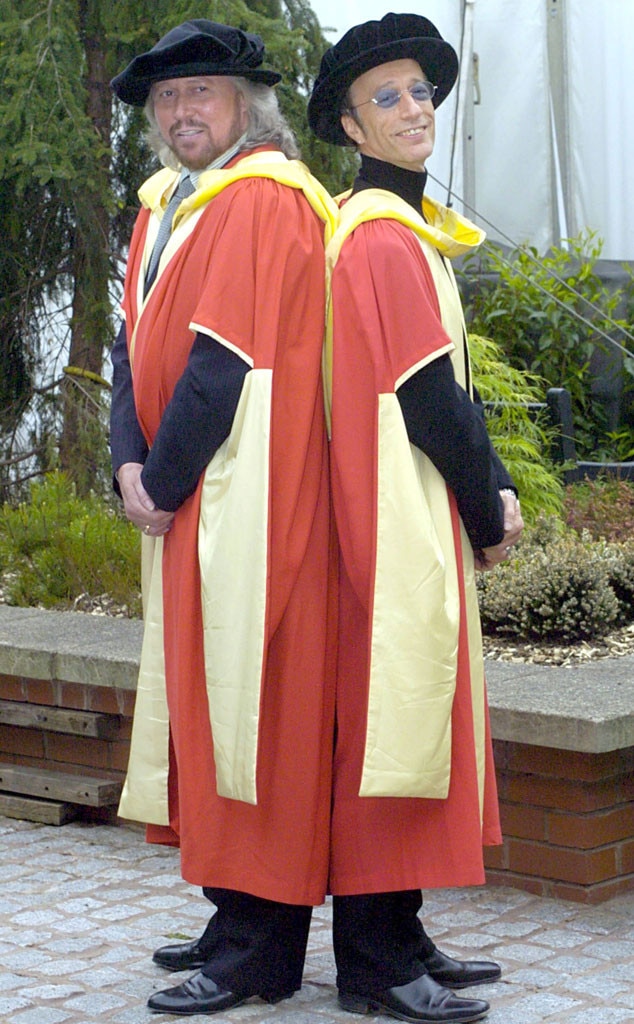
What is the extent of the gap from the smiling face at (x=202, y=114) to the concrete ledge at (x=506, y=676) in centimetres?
153

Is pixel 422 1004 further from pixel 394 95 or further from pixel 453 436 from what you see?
pixel 394 95

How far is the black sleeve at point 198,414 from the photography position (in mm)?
3203

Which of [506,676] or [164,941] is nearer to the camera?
[164,941]

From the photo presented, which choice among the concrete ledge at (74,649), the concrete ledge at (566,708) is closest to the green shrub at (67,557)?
the concrete ledge at (74,649)

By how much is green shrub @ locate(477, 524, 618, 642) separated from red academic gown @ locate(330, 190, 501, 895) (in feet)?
5.61

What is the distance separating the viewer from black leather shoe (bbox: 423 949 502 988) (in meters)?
3.51

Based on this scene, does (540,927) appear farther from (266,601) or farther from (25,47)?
(25,47)

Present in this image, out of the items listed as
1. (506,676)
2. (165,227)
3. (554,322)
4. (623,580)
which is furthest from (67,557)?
(554,322)

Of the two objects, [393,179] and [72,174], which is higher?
[72,174]

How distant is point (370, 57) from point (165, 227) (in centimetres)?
57

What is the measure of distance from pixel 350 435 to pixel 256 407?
0.19 meters

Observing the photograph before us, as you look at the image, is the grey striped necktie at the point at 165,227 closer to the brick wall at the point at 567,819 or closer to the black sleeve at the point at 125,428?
the black sleeve at the point at 125,428

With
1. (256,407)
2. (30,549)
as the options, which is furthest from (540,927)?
(30,549)

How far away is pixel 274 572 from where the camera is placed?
3248mm
